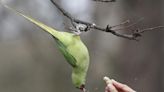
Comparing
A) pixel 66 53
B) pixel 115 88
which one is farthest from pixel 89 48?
pixel 66 53

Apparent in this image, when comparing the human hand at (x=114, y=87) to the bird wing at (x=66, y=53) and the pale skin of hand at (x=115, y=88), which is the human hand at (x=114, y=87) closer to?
the pale skin of hand at (x=115, y=88)

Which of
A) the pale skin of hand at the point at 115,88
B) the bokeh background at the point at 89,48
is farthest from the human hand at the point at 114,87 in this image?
the bokeh background at the point at 89,48

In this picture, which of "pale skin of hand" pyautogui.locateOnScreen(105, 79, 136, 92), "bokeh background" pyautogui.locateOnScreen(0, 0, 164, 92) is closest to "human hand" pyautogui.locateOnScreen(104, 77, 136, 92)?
"pale skin of hand" pyautogui.locateOnScreen(105, 79, 136, 92)

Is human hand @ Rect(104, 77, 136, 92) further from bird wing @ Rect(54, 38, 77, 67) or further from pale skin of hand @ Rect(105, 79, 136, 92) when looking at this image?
bird wing @ Rect(54, 38, 77, 67)

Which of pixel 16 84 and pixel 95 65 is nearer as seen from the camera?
pixel 95 65

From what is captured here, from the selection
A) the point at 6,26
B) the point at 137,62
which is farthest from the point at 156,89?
the point at 6,26

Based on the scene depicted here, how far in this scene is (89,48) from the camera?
573 centimetres

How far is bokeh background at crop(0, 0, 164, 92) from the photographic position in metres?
3.55

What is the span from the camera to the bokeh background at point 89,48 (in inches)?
140

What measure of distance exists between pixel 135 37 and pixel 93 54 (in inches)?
179

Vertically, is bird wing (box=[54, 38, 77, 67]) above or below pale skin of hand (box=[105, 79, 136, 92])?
below

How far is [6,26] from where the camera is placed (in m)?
6.73

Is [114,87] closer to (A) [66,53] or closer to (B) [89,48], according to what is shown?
(A) [66,53]

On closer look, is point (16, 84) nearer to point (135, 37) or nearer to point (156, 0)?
point (156, 0)
